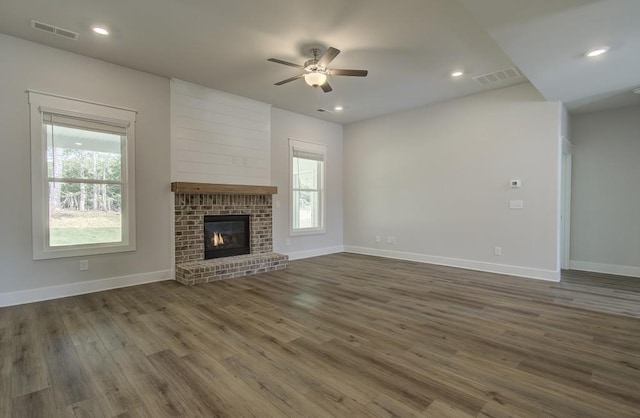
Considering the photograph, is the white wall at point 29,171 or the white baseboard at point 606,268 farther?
the white baseboard at point 606,268

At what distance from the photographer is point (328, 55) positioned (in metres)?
3.31

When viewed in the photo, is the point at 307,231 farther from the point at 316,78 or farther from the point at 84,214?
the point at 84,214

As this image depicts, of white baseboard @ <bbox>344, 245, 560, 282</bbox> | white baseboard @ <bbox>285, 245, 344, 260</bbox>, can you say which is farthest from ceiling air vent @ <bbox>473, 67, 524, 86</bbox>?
white baseboard @ <bbox>285, 245, 344, 260</bbox>

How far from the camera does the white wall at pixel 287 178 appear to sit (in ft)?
20.3

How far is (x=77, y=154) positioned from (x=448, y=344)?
4.81 m

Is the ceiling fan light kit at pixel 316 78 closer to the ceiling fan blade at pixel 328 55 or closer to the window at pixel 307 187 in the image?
the ceiling fan blade at pixel 328 55

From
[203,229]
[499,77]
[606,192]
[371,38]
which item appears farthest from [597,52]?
[203,229]

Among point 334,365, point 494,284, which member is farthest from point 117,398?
point 494,284

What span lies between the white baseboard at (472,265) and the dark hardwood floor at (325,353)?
514mm

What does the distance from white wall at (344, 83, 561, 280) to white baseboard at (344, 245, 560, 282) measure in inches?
0.6

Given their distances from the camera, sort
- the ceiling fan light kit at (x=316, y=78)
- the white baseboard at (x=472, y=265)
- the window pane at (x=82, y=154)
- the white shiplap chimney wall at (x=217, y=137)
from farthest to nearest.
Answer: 1. the white shiplap chimney wall at (x=217, y=137)
2. the white baseboard at (x=472, y=265)
3. the window pane at (x=82, y=154)
4. the ceiling fan light kit at (x=316, y=78)

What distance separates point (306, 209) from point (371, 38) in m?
3.94

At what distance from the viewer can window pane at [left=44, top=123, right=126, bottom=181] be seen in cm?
385

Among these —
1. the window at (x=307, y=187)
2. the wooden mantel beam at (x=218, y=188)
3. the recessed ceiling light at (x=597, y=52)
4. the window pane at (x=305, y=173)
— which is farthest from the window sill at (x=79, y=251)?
the recessed ceiling light at (x=597, y=52)
